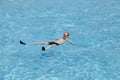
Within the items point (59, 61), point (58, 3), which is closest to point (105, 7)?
point (58, 3)

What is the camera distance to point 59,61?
309 inches

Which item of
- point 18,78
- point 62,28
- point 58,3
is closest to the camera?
point 18,78

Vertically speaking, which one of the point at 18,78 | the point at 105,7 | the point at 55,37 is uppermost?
the point at 105,7

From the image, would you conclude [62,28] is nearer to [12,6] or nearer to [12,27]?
[12,27]

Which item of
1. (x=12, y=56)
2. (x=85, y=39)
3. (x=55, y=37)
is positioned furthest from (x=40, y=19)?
(x=12, y=56)

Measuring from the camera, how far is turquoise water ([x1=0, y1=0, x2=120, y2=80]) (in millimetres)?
7273

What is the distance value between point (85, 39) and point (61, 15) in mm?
3242

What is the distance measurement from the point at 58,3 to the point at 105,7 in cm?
267

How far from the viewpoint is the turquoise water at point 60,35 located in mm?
7273

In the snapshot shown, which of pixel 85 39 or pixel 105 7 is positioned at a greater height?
pixel 105 7

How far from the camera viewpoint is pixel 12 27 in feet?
35.3

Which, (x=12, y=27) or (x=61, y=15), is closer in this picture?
(x=12, y=27)

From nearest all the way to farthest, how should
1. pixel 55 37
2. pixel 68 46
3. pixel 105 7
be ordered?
pixel 68 46 < pixel 55 37 < pixel 105 7

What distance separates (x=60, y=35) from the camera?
9.93m
